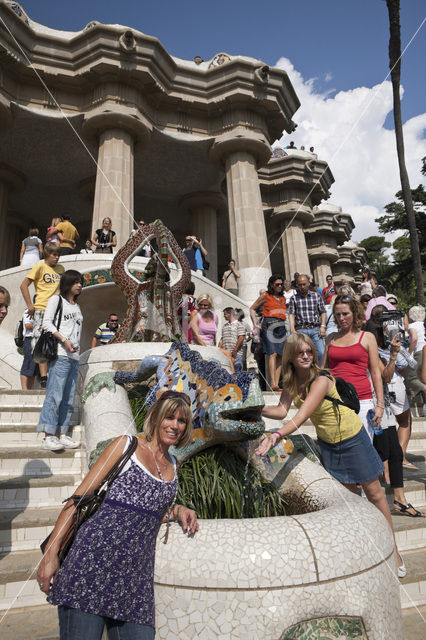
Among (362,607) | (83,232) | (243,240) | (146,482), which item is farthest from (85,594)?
(83,232)

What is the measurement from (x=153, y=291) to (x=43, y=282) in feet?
4.65

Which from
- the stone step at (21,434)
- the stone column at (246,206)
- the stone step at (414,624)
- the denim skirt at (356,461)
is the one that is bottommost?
the stone step at (414,624)

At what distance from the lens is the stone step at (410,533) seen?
11.8ft

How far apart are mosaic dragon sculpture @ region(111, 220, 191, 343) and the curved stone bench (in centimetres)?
387

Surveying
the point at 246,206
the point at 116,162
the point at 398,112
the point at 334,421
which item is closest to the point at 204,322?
the point at 334,421

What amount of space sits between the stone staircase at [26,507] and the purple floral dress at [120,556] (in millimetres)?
1066

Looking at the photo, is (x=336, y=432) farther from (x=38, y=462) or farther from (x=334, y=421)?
(x=38, y=462)

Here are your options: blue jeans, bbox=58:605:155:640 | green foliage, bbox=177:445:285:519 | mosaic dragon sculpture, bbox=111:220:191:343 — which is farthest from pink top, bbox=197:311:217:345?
blue jeans, bbox=58:605:155:640

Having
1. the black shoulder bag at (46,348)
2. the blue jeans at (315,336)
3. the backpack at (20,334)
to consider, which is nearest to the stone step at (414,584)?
the black shoulder bag at (46,348)

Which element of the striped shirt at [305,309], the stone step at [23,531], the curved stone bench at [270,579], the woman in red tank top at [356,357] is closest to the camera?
the curved stone bench at [270,579]

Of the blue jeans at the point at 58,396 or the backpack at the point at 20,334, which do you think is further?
the backpack at the point at 20,334

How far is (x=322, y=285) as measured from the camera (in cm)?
2802

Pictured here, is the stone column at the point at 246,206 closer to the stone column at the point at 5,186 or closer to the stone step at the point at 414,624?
the stone column at the point at 5,186

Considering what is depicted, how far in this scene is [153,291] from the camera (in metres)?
6.05
